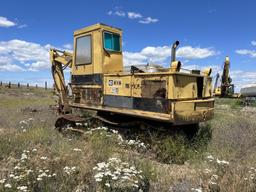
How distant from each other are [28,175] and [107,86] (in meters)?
5.01

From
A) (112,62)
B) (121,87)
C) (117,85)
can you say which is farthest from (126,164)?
(112,62)

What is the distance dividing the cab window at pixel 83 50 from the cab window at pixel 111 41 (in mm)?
535

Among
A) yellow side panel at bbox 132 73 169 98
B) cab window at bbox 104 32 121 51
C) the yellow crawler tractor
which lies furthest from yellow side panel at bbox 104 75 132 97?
cab window at bbox 104 32 121 51

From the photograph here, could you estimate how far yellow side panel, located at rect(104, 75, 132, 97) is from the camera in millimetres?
8820

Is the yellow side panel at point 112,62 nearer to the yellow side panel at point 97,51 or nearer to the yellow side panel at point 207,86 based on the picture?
the yellow side panel at point 97,51

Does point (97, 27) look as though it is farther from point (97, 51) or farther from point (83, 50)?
point (83, 50)

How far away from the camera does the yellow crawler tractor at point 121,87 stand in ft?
25.9

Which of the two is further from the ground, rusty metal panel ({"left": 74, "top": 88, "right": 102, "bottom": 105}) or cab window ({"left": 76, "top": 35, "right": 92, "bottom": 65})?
cab window ({"left": 76, "top": 35, "right": 92, "bottom": 65})

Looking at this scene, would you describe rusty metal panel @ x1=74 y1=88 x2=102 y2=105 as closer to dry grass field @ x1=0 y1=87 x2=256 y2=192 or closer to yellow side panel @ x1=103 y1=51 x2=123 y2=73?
yellow side panel @ x1=103 y1=51 x2=123 y2=73

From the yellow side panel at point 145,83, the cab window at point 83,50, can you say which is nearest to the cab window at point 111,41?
A: the cab window at point 83,50

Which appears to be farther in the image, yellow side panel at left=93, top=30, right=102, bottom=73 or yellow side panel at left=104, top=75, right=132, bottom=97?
yellow side panel at left=93, top=30, right=102, bottom=73

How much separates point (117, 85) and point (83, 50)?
2.00 metres

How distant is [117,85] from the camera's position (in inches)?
358

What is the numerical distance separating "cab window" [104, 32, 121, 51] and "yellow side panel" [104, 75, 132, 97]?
1.03 meters
